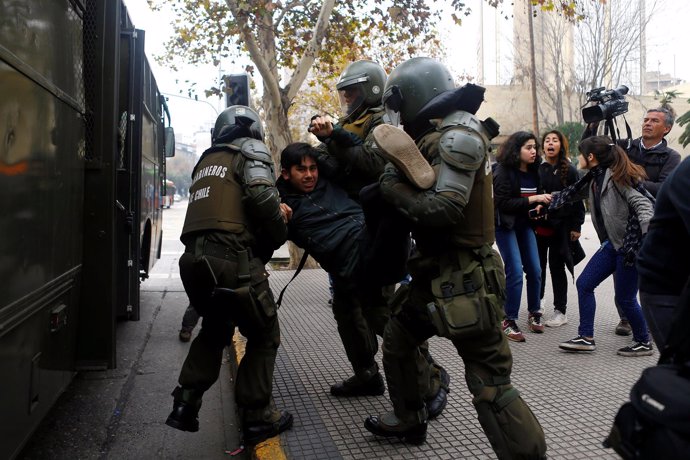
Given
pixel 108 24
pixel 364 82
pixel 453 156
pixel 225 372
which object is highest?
pixel 108 24

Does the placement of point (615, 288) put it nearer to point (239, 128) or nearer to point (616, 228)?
point (616, 228)

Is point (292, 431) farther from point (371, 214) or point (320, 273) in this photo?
point (320, 273)

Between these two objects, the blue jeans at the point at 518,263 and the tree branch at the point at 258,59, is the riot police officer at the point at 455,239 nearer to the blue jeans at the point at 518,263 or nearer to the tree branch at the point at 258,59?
the blue jeans at the point at 518,263

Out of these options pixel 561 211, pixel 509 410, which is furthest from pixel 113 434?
pixel 561 211

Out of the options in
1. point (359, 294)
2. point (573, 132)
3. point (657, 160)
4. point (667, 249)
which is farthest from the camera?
point (573, 132)

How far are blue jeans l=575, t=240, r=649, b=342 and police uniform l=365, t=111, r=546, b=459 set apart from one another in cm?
255

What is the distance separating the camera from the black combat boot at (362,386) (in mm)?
3953

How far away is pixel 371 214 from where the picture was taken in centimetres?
297

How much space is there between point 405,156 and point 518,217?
3.30 m

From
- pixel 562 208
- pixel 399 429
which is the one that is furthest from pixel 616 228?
pixel 399 429

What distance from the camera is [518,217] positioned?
5.62 m

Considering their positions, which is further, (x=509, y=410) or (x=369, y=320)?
(x=369, y=320)

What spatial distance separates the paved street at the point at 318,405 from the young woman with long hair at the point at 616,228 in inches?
8.1

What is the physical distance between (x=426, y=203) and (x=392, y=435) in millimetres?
1358
